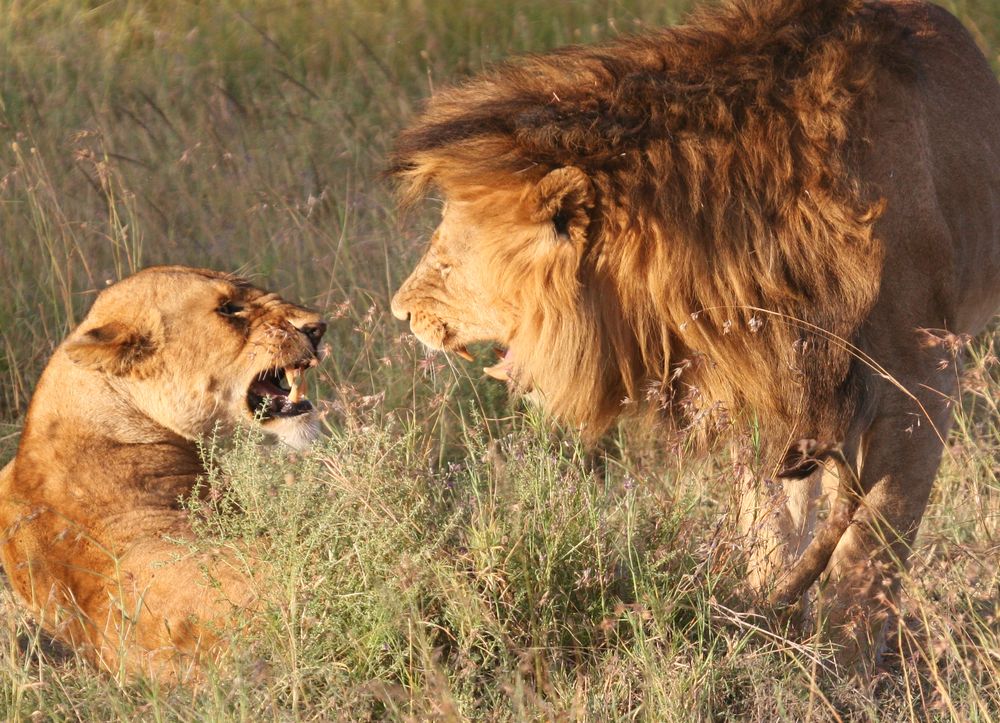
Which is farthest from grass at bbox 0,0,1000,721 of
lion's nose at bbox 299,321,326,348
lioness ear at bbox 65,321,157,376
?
lioness ear at bbox 65,321,157,376

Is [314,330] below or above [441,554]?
above

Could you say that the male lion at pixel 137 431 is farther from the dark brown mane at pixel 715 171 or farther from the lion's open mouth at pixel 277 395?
the dark brown mane at pixel 715 171

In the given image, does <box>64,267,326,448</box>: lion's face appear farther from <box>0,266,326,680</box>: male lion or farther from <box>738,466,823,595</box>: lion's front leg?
<box>738,466,823,595</box>: lion's front leg

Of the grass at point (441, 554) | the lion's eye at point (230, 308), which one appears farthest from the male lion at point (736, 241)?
the lion's eye at point (230, 308)

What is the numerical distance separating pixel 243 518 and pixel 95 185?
3014 mm

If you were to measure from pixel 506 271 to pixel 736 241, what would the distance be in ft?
1.58

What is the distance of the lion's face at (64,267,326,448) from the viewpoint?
3373 mm

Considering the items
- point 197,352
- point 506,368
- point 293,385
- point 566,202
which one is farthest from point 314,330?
point 566,202

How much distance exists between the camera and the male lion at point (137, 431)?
3084mm

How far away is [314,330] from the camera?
3.54 m

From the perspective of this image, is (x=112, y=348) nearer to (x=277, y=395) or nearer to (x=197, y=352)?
(x=197, y=352)

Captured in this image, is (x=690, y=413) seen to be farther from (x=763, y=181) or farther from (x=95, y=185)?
(x=95, y=185)

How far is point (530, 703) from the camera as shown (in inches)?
105

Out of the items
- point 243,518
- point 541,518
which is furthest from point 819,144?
point 243,518
